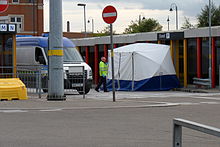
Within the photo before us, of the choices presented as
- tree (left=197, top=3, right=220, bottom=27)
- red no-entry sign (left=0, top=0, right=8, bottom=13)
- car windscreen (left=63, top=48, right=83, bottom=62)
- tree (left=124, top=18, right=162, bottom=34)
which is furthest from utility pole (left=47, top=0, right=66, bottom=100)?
tree (left=124, top=18, right=162, bottom=34)

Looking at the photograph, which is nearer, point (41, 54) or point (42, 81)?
point (42, 81)

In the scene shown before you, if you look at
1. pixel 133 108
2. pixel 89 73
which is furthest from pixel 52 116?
pixel 89 73

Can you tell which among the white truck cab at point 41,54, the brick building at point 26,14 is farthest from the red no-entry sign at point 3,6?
the brick building at point 26,14

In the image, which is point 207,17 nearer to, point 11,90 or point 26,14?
point 26,14

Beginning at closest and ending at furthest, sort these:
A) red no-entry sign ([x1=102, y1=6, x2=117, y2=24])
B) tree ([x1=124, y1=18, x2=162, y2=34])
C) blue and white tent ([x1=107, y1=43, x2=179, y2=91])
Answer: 1. red no-entry sign ([x1=102, y1=6, x2=117, y2=24])
2. blue and white tent ([x1=107, y1=43, x2=179, y2=91])
3. tree ([x1=124, y1=18, x2=162, y2=34])

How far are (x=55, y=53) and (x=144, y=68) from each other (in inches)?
552

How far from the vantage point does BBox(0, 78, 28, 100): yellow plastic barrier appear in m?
18.8

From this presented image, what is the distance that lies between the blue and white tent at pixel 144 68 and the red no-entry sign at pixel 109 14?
1363cm

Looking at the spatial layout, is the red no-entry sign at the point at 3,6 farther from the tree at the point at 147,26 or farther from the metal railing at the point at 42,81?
the tree at the point at 147,26

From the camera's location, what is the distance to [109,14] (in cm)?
1844

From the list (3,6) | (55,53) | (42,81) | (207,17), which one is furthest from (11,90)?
(207,17)

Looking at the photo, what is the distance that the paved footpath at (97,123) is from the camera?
9.65 metres

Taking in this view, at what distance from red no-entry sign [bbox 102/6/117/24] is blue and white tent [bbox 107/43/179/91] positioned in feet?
44.7

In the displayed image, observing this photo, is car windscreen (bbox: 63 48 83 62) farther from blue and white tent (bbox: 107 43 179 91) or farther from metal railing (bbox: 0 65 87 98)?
blue and white tent (bbox: 107 43 179 91)
